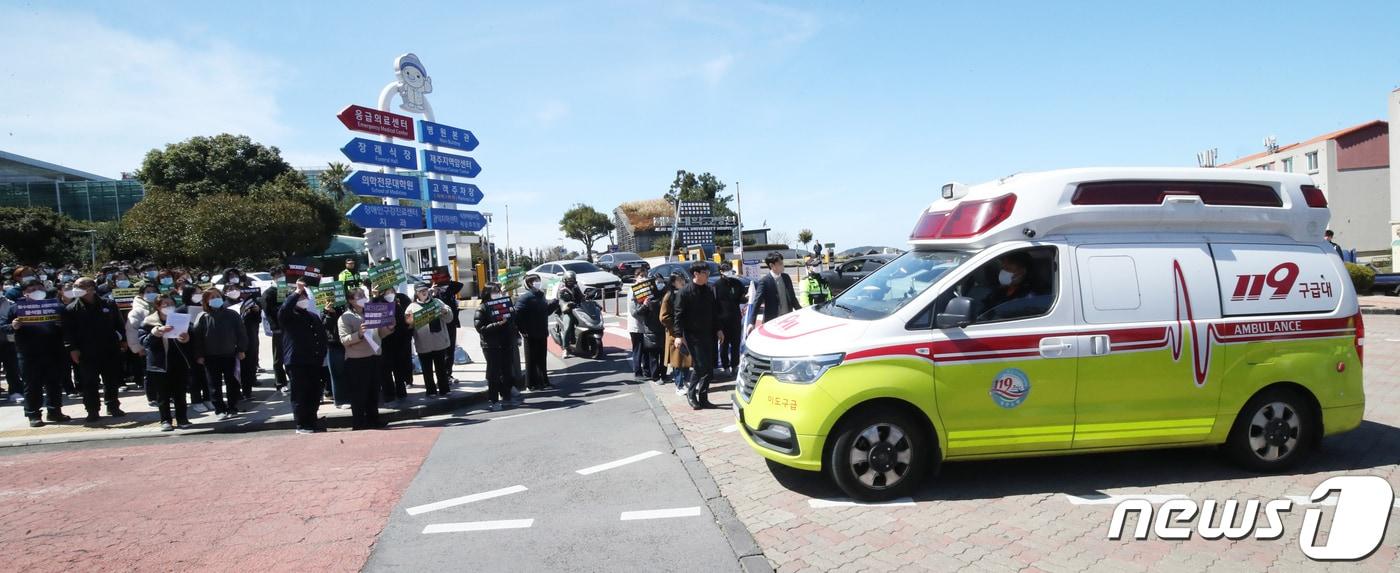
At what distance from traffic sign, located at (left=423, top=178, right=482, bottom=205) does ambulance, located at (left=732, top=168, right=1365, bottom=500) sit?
31.9 feet

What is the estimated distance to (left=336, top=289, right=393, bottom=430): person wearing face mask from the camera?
26.4 ft

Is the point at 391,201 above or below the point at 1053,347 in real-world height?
above

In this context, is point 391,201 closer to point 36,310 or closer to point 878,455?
point 36,310

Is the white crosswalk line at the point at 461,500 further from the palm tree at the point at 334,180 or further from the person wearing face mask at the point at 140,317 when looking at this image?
the palm tree at the point at 334,180

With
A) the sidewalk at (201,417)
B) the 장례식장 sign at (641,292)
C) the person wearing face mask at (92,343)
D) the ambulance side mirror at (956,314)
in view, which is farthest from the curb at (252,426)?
the ambulance side mirror at (956,314)

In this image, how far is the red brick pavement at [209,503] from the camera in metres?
4.61

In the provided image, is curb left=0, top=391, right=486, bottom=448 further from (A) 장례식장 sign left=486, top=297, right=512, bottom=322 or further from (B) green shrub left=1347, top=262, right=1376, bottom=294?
(B) green shrub left=1347, top=262, right=1376, bottom=294

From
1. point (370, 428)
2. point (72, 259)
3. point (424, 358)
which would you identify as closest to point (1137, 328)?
point (370, 428)

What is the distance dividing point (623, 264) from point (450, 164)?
23.0m

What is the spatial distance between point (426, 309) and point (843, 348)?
6.59 metres

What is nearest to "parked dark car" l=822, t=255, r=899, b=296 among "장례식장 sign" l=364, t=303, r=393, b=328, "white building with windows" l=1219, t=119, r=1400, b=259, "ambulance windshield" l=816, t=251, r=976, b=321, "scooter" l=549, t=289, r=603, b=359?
"scooter" l=549, t=289, r=603, b=359

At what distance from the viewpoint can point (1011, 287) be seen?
5094 mm

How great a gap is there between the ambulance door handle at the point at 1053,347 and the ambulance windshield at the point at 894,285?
2.56 ft

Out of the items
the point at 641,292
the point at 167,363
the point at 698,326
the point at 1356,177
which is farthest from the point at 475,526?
the point at 1356,177
